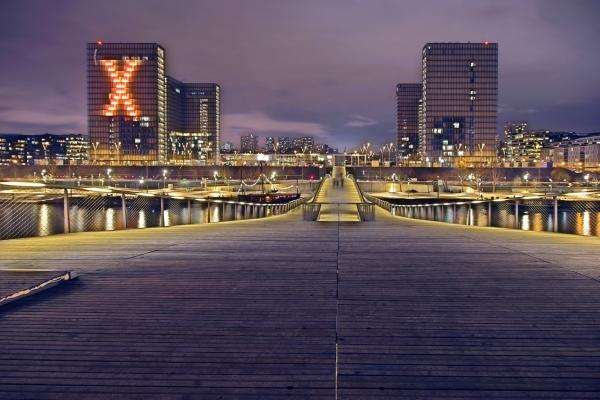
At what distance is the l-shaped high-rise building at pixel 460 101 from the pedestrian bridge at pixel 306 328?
167 metres

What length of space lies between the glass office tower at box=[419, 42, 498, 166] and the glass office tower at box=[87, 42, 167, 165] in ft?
301

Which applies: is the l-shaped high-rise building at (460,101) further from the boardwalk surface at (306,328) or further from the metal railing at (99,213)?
the boardwalk surface at (306,328)

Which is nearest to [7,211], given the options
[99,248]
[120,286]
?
[99,248]

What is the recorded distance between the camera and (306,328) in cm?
518

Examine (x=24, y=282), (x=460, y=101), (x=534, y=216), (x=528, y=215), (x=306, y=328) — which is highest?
(x=460, y=101)

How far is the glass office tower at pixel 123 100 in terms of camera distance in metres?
174

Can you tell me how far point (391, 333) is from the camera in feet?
16.6

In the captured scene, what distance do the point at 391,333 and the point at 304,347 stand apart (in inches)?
37.2

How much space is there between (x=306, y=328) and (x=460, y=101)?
584 ft

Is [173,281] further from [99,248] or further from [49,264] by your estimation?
[99,248]

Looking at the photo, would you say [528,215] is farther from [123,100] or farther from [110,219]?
[123,100]

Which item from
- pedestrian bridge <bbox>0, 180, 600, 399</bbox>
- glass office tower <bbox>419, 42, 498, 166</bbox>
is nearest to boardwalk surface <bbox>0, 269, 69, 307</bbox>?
pedestrian bridge <bbox>0, 180, 600, 399</bbox>

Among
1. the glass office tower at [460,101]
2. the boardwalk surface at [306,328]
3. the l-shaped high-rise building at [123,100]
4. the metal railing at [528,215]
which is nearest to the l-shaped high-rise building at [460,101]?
the glass office tower at [460,101]

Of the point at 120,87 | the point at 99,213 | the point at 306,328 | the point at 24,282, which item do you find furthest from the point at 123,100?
the point at 306,328
